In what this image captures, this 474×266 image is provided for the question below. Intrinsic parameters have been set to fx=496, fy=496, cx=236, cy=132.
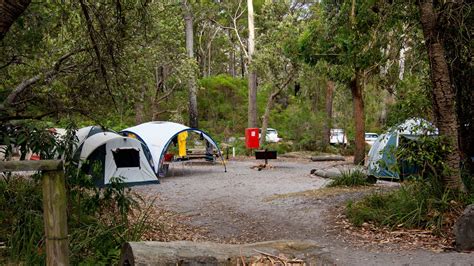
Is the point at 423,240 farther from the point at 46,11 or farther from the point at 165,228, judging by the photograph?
the point at 46,11

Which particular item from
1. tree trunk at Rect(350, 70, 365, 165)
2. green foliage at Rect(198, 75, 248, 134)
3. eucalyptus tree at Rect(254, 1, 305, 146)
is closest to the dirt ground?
tree trunk at Rect(350, 70, 365, 165)

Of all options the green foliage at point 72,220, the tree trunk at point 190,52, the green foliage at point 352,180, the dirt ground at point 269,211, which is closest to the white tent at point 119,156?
the dirt ground at point 269,211

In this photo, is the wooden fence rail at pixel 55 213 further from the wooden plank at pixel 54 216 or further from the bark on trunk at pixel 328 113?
the bark on trunk at pixel 328 113

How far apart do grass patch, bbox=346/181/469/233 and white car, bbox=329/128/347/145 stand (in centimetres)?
2100

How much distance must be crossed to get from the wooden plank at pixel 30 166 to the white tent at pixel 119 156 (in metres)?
10.8

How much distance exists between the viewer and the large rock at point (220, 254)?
13.8ft

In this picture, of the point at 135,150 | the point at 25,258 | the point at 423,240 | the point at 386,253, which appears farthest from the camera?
the point at 135,150

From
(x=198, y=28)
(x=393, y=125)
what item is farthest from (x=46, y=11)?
(x=198, y=28)

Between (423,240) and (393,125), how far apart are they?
2.72 m

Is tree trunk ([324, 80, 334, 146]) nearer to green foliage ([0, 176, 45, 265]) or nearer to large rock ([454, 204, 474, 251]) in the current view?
large rock ([454, 204, 474, 251])

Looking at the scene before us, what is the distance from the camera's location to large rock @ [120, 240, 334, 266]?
165 inches

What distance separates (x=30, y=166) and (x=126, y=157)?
1191cm

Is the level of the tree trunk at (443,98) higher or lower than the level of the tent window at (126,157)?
higher

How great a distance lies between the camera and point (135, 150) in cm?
1566
